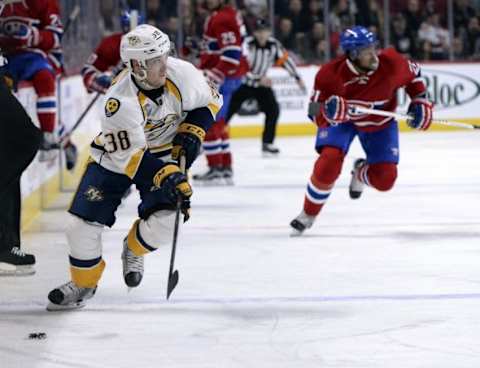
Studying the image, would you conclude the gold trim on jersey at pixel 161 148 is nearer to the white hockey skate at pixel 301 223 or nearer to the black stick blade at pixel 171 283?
the black stick blade at pixel 171 283

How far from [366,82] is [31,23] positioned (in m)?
2.18

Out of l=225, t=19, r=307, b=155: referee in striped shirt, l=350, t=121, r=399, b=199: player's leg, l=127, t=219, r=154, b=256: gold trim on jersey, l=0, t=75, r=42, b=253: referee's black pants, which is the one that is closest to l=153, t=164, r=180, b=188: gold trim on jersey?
l=127, t=219, r=154, b=256: gold trim on jersey

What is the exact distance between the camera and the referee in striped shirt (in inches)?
440

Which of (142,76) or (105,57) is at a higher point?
(142,76)

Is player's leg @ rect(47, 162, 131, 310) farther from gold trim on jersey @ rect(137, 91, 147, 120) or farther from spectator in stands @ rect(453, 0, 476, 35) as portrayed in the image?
spectator in stands @ rect(453, 0, 476, 35)

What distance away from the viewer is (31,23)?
7535 millimetres

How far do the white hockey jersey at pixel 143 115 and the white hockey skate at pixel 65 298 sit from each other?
0.45 meters

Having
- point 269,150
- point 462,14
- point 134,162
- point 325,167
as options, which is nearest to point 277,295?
point 134,162

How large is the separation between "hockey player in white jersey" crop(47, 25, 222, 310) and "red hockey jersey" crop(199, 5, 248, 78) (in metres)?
4.42

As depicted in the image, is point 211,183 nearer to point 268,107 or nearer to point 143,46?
point 268,107

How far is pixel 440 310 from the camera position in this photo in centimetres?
442

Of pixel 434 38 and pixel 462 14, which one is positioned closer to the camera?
pixel 434 38

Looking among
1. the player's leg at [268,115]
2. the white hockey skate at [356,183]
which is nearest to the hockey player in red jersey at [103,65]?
the white hockey skate at [356,183]

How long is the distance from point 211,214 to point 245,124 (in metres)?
6.28
